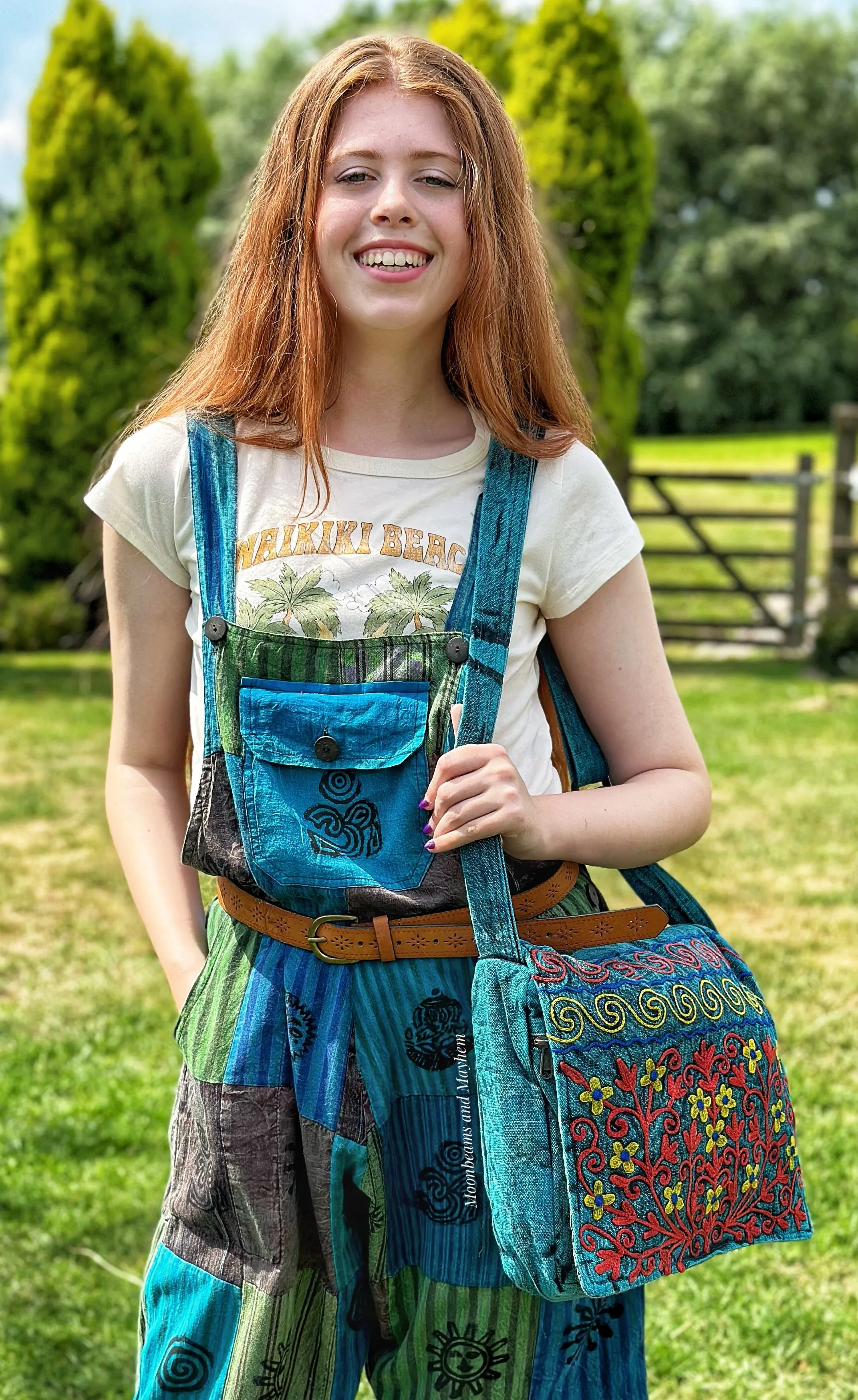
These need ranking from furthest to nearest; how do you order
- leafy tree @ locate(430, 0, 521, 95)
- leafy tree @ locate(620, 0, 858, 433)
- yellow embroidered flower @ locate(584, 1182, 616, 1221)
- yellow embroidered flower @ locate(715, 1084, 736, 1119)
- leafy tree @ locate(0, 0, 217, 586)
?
1. leafy tree @ locate(620, 0, 858, 433)
2. leafy tree @ locate(430, 0, 521, 95)
3. leafy tree @ locate(0, 0, 217, 586)
4. yellow embroidered flower @ locate(715, 1084, 736, 1119)
5. yellow embroidered flower @ locate(584, 1182, 616, 1221)

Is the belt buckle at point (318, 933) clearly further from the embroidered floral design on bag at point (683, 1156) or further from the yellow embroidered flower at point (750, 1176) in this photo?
the yellow embroidered flower at point (750, 1176)

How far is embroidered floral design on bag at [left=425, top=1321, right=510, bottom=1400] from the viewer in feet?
4.79

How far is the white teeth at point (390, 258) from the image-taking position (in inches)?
57.3

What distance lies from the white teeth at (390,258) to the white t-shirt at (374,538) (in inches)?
7.5

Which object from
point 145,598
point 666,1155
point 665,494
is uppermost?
point 145,598

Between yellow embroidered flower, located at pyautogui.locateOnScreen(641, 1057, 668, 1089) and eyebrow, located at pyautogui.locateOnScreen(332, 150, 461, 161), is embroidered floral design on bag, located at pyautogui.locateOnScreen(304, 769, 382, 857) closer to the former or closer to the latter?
yellow embroidered flower, located at pyautogui.locateOnScreen(641, 1057, 668, 1089)

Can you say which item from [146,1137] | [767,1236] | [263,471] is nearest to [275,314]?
[263,471]

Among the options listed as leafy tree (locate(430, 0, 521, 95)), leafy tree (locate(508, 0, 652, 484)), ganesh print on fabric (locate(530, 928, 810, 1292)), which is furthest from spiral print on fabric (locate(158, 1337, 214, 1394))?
leafy tree (locate(430, 0, 521, 95))

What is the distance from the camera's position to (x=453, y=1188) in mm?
1455

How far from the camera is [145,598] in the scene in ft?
5.08

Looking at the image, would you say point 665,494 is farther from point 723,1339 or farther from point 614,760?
point 614,760

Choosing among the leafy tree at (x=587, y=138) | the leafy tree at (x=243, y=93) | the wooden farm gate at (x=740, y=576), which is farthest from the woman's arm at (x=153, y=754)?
the leafy tree at (x=243, y=93)

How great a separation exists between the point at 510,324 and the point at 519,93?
28.4ft

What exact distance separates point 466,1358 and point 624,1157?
0.34 m
